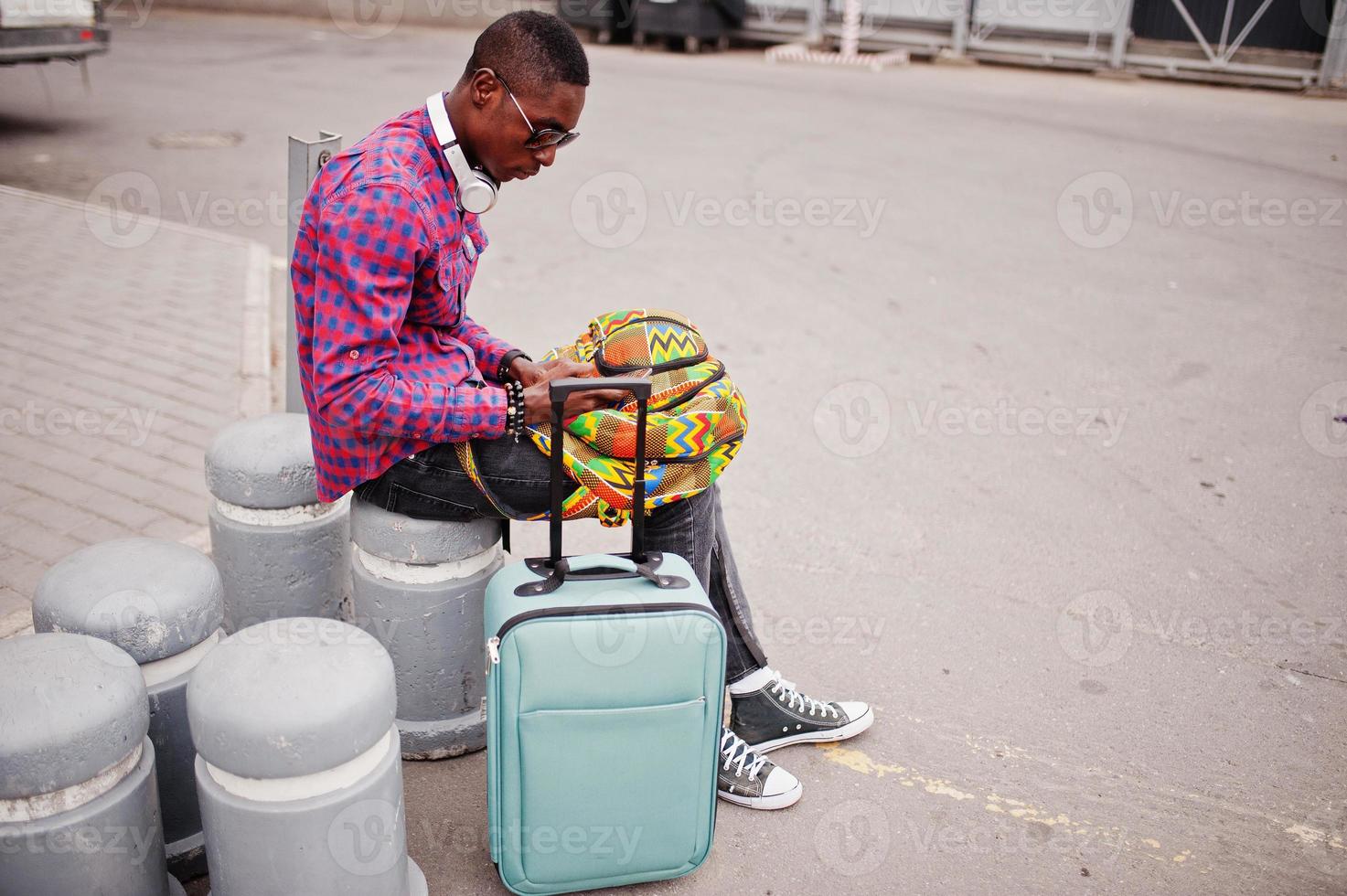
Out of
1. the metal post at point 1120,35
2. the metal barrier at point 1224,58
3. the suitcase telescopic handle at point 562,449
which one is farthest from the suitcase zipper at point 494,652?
the metal post at point 1120,35

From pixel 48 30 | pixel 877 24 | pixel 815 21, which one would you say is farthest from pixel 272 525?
pixel 877 24

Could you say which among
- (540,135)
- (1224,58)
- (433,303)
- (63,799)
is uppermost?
(1224,58)

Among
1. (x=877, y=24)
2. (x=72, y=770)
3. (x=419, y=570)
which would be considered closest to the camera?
(x=72, y=770)

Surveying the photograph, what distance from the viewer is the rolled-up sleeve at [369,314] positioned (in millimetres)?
2301

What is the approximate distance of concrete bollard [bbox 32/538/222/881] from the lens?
227 centimetres

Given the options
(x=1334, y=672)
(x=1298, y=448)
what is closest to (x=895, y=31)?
(x=1298, y=448)

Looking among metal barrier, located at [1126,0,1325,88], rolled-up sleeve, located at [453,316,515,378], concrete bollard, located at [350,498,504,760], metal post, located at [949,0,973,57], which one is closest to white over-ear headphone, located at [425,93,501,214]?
rolled-up sleeve, located at [453,316,515,378]

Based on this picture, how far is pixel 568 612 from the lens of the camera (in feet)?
7.39

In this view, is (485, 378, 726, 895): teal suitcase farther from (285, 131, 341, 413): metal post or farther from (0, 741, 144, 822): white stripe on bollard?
(285, 131, 341, 413): metal post

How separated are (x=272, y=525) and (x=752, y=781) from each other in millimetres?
1397

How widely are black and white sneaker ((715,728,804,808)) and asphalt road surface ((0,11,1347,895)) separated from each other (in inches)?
2.2

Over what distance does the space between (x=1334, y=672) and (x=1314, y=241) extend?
17.1 ft

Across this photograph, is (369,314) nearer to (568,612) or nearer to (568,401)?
(568,401)

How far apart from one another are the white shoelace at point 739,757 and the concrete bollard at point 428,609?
2.10ft
